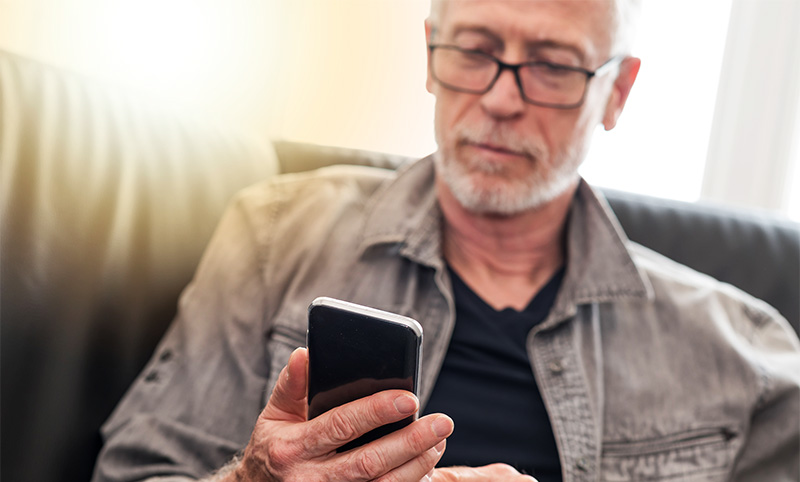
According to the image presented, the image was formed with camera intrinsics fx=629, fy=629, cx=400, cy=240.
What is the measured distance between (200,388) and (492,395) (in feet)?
1.03

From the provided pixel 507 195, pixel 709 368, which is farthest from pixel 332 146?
pixel 709 368

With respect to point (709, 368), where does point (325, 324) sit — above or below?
above

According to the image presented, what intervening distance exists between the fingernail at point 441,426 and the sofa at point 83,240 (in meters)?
0.36

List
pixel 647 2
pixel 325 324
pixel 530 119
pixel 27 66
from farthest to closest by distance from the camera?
1. pixel 647 2
2. pixel 530 119
3. pixel 27 66
4. pixel 325 324

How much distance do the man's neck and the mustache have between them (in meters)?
0.10

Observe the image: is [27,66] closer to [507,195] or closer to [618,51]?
[507,195]

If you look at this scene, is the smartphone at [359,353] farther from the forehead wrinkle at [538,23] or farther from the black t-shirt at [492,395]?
the forehead wrinkle at [538,23]

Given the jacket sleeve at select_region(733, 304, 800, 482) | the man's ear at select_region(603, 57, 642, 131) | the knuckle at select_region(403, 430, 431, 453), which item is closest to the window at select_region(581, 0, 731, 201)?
the man's ear at select_region(603, 57, 642, 131)

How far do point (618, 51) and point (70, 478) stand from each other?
2.55 feet

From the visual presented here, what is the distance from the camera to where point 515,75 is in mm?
704

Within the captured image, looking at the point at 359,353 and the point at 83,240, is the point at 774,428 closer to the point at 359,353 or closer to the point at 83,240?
the point at 359,353

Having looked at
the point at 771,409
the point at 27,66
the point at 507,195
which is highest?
the point at 27,66

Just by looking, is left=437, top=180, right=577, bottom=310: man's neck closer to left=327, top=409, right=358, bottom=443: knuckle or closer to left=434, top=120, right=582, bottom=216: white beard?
left=434, top=120, right=582, bottom=216: white beard

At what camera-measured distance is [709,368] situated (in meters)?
0.78
